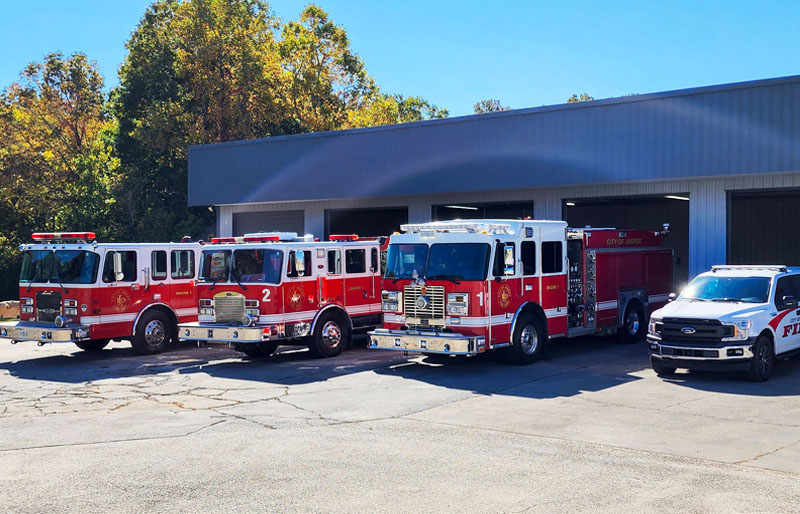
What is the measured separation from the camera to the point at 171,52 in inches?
1818

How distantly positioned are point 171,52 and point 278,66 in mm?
6522

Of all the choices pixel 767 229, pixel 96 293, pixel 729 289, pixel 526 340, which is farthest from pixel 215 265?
pixel 767 229

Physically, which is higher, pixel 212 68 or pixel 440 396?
pixel 212 68

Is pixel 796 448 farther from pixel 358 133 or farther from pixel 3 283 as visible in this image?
pixel 3 283

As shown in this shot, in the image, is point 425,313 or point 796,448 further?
point 425,313

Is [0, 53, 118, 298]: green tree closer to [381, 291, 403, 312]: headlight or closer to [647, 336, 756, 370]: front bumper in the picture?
[381, 291, 403, 312]: headlight

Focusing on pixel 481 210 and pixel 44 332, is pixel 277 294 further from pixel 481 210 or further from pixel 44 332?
pixel 481 210

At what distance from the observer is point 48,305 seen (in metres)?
17.7

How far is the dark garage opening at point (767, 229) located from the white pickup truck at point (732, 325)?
16602 mm

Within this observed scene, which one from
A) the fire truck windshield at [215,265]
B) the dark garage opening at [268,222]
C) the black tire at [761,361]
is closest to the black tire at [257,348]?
the fire truck windshield at [215,265]

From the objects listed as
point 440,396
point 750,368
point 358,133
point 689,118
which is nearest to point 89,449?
point 440,396

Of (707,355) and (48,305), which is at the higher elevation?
(48,305)

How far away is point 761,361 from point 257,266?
32.0 feet

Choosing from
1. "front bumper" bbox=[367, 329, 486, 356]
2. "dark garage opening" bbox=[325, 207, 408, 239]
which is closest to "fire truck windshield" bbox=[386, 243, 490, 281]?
"front bumper" bbox=[367, 329, 486, 356]
